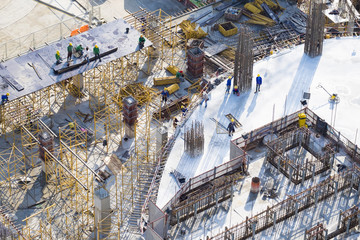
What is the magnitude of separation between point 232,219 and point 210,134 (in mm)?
15950

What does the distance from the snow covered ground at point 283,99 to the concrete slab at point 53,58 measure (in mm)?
14820

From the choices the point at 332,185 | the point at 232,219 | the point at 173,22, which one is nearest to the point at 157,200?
the point at 232,219

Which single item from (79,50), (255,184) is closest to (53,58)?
(79,50)

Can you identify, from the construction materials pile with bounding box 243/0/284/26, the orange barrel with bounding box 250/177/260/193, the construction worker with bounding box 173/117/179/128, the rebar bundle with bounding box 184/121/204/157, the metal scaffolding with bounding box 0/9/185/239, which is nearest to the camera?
the orange barrel with bounding box 250/177/260/193

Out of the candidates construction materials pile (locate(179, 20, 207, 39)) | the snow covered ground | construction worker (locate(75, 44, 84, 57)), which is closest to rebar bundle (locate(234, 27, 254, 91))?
the snow covered ground

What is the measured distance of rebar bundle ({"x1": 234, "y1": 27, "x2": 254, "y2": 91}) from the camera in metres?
132

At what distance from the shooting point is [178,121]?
134750mm

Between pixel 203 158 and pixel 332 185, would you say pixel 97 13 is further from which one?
pixel 332 185

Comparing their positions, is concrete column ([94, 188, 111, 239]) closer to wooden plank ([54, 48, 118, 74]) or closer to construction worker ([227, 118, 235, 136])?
construction worker ([227, 118, 235, 136])

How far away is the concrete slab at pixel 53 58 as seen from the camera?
431ft

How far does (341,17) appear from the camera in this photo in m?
154

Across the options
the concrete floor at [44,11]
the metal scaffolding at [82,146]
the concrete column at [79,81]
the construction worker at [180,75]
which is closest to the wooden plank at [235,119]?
the metal scaffolding at [82,146]

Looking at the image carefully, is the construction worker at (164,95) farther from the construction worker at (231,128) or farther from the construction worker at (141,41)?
the construction worker at (231,128)

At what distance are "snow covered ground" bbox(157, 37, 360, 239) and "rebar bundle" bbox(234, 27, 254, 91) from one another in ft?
5.63
